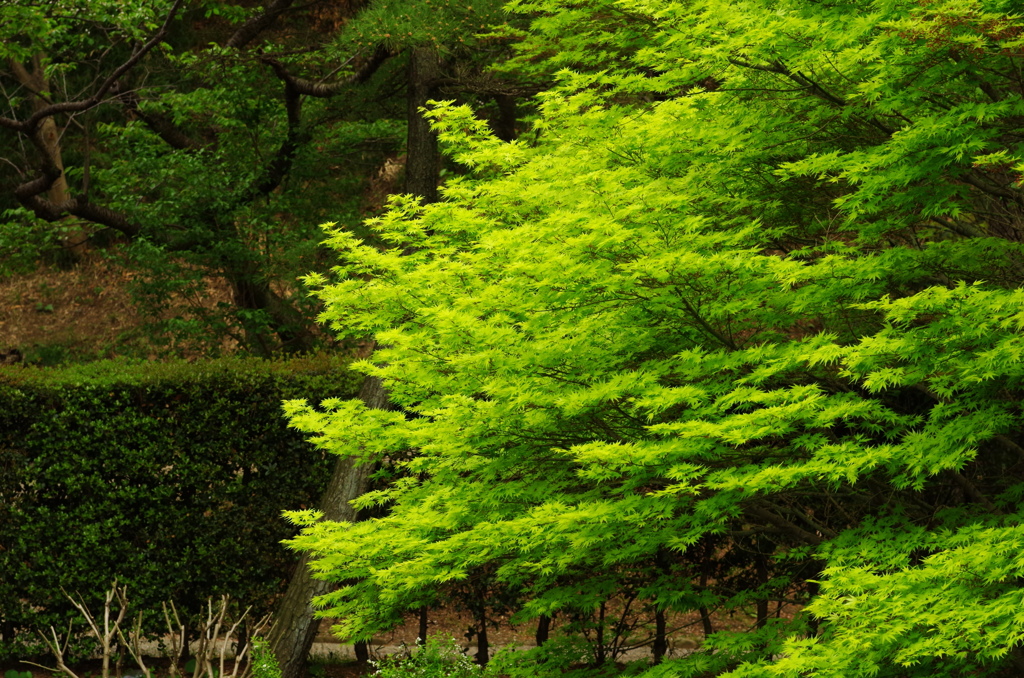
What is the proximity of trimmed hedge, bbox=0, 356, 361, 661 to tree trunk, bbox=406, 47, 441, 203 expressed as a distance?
8.62ft

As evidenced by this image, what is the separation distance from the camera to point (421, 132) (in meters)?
11.5

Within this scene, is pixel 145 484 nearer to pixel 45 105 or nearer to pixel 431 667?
pixel 431 667

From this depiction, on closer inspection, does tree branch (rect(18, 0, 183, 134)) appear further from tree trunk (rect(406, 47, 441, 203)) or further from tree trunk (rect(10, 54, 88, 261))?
tree trunk (rect(10, 54, 88, 261))

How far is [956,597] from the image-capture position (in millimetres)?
4676

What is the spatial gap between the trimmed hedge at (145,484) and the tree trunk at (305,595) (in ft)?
1.17

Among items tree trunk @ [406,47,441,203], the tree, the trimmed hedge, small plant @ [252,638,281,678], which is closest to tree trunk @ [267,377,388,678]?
the trimmed hedge

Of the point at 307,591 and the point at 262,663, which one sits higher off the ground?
the point at 262,663

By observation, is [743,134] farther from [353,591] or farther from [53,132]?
[53,132]

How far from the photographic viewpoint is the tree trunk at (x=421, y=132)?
1145 centimetres

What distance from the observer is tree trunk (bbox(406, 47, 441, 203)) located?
37.6 ft

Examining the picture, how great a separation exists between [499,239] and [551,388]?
1082 millimetres

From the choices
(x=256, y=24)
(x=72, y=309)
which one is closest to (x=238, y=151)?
(x=256, y=24)

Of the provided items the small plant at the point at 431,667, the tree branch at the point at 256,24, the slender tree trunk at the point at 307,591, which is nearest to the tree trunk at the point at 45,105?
the tree branch at the point at 256,24

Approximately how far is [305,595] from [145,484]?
1906 millimetres
